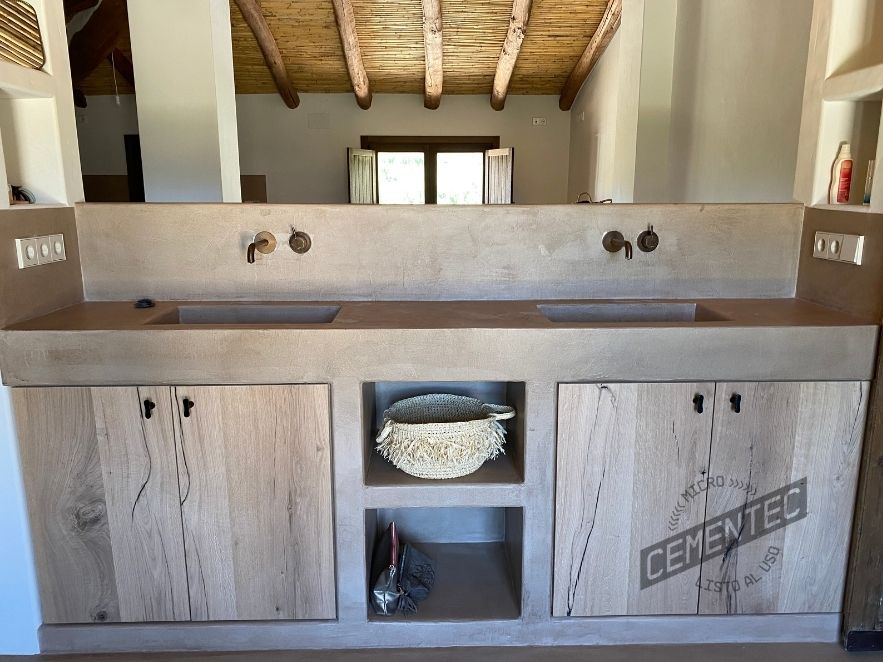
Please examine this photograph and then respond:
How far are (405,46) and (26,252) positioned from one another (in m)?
5.77

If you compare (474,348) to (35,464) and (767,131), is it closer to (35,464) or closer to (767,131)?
(35,464)

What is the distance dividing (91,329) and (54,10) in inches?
33.8

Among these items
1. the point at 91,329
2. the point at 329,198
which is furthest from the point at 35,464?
the point at 329,198

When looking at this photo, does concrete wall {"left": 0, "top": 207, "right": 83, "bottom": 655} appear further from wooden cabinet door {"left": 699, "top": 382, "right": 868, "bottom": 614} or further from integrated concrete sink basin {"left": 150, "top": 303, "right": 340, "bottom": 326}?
wooden cabinet door {"left": 699, "top": 382, "right": 868, "bottom": 614}

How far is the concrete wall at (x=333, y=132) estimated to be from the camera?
22.0ft

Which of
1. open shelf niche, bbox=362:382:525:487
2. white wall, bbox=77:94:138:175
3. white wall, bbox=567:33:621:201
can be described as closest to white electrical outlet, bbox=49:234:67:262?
open shelf niche, bbox=362:382:525:487

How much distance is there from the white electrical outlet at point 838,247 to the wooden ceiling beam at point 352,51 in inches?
202

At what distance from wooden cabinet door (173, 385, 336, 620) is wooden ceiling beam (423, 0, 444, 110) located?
17.3 ft

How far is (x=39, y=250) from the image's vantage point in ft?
5.04

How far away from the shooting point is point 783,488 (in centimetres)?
149

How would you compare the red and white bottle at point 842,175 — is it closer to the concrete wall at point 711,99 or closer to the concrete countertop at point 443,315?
the concrete countertop at point 443,315

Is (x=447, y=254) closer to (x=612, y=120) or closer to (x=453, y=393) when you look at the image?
(x=453, y=393)

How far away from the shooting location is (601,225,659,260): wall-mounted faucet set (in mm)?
1769

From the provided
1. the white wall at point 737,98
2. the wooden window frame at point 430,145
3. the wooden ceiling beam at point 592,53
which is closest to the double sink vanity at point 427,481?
the white wall at point 737,98
